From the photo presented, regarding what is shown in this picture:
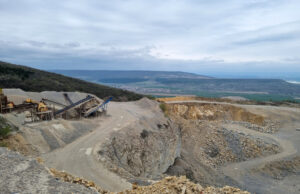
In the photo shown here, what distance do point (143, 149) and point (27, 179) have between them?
1126 cm

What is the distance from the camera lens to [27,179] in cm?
823

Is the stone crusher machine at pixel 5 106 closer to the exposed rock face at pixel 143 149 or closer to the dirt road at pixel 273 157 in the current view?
the exposed rock face at pixel 143 149

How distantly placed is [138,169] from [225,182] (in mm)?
10213

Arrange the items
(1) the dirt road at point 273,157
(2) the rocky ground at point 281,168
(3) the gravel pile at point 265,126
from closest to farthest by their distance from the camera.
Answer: (1) the dirt road at point 273,157 → (2) the rocky ground at point 281,168 → (3) the gravel pile at point 265,126

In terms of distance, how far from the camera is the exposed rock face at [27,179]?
298 inches

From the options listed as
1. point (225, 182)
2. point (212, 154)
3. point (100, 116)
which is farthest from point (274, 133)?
point (100, 116)

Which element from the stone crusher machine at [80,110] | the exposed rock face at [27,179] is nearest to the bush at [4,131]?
the exposed rock face at [27,179]

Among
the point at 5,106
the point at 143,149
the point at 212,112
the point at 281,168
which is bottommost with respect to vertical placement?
the point at 281,168

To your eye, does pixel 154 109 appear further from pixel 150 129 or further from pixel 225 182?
pixel 225 182

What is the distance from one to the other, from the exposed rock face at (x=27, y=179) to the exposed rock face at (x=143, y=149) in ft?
16.9

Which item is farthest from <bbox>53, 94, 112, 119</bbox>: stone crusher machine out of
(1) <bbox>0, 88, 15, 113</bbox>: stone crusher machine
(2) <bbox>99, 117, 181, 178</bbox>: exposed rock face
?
(2) <bbox>99, 117, 181, 178</bbox>: exposed rock face

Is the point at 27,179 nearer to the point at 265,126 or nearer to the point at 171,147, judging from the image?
the point at 171,147

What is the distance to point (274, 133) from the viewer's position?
33.7 meters

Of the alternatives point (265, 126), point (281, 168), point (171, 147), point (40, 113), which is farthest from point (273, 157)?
point (40, 113)
